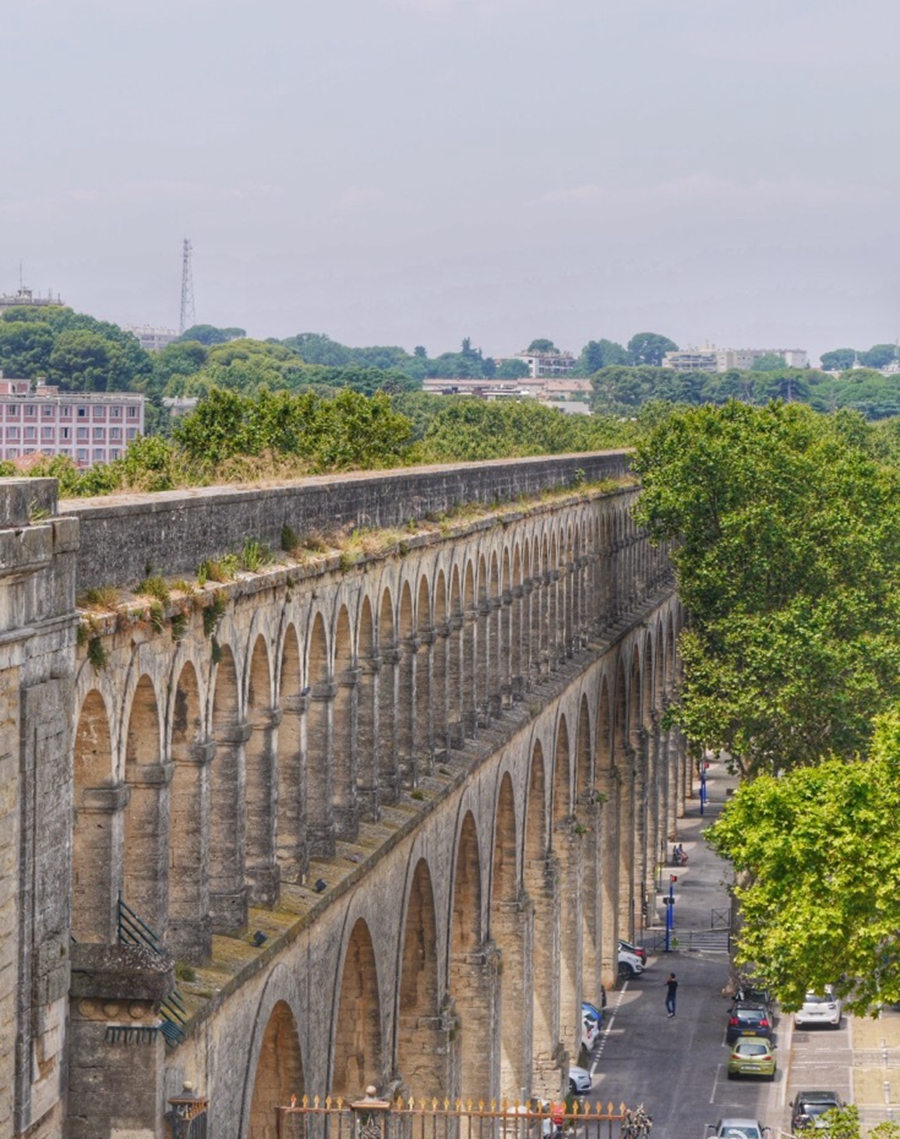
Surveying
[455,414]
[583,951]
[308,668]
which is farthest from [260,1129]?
[455,414]

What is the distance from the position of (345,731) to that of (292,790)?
353cm

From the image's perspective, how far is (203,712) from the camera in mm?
27250

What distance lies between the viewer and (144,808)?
25.0 m

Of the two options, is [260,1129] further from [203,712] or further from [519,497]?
[519,497]

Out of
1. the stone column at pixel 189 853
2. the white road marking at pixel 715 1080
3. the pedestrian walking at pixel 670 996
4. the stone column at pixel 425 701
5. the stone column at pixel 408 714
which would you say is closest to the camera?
the stone column at pixel 189 853

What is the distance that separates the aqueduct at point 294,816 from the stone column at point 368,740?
2.2 inches

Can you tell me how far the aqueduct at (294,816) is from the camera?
2088cm

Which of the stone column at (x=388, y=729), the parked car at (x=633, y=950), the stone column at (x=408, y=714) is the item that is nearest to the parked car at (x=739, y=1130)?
the stone column at (x=408, y=714)

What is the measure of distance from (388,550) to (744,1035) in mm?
26141

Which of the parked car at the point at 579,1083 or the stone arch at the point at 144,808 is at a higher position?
the stone arch at the point at 144,808

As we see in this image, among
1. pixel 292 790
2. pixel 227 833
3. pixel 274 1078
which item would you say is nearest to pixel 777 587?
pixel 292 790

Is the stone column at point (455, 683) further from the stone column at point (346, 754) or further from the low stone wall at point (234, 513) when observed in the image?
the stone column at point (346, 754)

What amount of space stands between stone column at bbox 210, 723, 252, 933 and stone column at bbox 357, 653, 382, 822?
8.50 meters

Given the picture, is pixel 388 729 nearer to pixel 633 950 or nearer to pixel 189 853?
pixel 189 853
